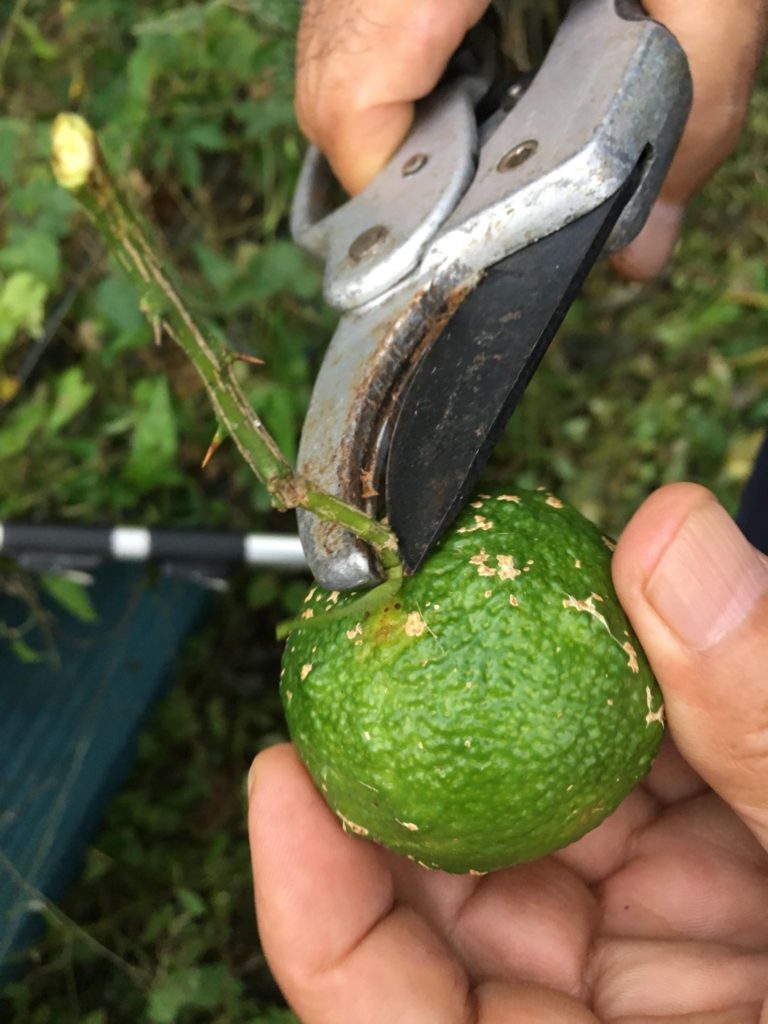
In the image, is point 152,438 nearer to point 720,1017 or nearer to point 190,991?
point 190,991

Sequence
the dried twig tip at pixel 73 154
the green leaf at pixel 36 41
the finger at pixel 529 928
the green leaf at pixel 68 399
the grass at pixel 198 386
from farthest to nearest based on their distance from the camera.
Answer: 1. the green leaf at pixel 36 41
2. the green leaf at pixel 68 399
3. the grass at pixel 198 386
4. the finger at pixel 529 928
5. the dried twig tip at pixel 73 154

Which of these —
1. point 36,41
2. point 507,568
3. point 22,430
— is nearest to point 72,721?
point 22,430

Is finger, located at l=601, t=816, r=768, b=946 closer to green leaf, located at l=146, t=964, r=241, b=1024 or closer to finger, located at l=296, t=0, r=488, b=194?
green leaf, located at l=146, t=964, r=241, b=1024

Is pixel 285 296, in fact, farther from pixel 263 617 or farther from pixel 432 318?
pixel 432 318

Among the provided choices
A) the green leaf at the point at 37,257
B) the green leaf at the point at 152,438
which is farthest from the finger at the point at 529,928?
the green leaf at the point at 37,257

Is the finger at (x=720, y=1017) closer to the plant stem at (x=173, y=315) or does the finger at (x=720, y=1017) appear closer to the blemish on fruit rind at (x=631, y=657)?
the blemish on fruit rind at (x=631, y=657)

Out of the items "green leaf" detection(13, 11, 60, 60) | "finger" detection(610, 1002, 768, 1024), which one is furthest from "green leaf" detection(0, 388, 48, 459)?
"finger" detection(610, 1002, 768, 1024)
